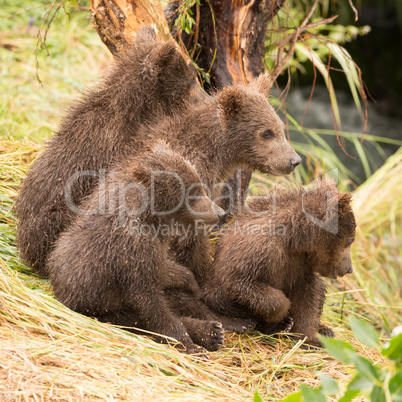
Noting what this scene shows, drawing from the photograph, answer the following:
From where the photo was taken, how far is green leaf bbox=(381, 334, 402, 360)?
1.82 metres

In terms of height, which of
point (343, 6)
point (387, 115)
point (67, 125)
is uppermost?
point (343, 6)

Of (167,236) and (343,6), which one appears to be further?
(343,6)

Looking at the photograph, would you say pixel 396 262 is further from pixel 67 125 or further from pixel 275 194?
pixel 67 125

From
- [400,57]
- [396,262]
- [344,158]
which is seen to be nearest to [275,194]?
[396,262]

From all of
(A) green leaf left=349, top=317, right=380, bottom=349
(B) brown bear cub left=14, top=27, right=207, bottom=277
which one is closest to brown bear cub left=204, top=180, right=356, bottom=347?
(B) brown bear cub left=14, top=27, right=207, bottom=277

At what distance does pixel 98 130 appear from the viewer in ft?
13.0

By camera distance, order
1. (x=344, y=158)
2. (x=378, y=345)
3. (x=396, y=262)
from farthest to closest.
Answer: (x=344, y=158)
(x=396, y=262)
(x=378, y=345)

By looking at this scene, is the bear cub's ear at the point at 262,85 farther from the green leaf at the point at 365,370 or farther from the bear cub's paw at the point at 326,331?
the green leaf at the point at 365,370

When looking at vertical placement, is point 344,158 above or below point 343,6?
below

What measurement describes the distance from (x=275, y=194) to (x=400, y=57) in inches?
373

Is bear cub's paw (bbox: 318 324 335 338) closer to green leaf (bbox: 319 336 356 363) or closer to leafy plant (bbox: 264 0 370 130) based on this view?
leafy plant (bbox: 264 0 370 130)

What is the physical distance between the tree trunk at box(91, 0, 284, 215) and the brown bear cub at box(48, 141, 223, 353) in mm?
1145

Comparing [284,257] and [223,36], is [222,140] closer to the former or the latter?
[284,257]

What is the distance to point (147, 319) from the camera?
3.45 metres
